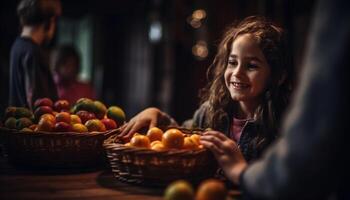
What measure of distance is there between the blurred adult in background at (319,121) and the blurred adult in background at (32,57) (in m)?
1.95

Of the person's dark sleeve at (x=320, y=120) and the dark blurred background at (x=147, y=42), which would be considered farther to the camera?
the dark blurred background at (x=147, y=42)

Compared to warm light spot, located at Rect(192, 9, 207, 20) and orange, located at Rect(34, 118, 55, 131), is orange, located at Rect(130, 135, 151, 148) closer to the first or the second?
orange, located at Rect(34, 118, 55, 131)

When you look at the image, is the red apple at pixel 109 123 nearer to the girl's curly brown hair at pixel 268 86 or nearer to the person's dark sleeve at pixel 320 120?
the girl's curly brown hair at pixel 268 86

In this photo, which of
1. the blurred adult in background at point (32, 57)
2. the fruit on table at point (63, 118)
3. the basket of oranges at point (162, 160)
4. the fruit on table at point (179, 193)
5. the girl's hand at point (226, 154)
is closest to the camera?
→ the fruit on table at point (179, 193)

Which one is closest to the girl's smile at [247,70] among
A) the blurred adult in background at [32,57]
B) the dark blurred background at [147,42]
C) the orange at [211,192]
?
the orange at [211,192]

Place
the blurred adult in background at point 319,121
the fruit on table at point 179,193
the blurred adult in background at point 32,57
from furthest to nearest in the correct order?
the blurred adult in background at point 32,57, the fruit on table at point 179,193, the blurred adult in background at point 319,121

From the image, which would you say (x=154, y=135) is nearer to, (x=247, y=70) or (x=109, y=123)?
(x=109, y=123)

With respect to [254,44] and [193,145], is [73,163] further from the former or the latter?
[254,44]

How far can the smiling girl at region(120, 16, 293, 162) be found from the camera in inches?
66.4

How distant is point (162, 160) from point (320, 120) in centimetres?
57

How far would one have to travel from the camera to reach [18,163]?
153 cm

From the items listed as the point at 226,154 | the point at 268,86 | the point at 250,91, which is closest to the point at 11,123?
the point at 226,154

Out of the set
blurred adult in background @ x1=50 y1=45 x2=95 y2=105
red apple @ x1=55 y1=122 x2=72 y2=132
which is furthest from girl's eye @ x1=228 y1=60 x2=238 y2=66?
blurred adult in background @ x1=50 y1=45 x2=95 y2=105

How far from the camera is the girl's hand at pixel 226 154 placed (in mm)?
1108
